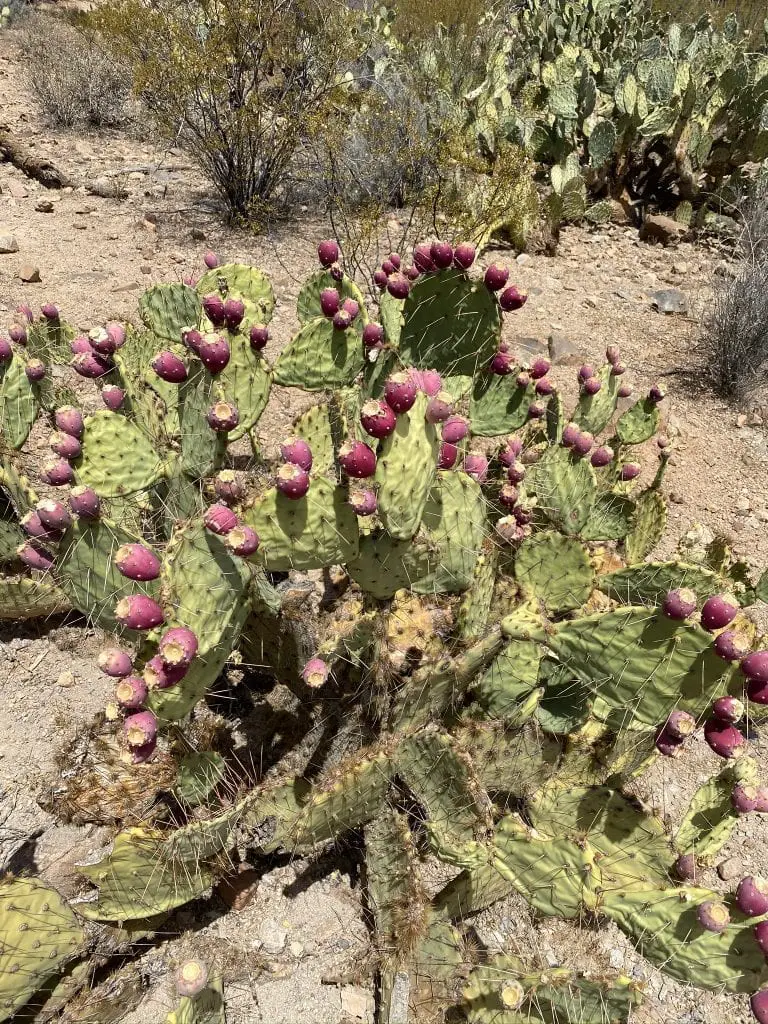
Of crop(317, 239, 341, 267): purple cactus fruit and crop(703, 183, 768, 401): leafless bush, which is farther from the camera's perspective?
crop(703, 183, 768, 401): leafless bush

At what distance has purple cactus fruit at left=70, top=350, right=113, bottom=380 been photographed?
6.33 feet

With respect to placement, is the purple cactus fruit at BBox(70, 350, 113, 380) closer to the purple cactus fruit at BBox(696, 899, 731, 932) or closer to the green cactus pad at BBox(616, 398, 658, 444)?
the purple cactus fruit at BBox(696, 899, 731, 932)

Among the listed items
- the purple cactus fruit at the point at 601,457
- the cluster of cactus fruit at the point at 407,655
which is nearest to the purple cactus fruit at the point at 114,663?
the cluster of cactus fruit at the point at 407,655

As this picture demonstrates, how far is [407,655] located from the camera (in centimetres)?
210

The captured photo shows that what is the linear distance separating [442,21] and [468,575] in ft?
34.1

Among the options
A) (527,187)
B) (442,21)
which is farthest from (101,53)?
(527,187)

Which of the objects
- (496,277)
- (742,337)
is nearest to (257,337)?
(496,277)

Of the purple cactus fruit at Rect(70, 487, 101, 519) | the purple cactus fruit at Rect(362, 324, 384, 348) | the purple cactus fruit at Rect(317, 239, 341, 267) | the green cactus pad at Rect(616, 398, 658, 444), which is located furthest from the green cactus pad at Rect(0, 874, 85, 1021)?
the green cactus pad at Rect(616, 398, 658, 444)

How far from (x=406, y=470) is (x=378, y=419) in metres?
0.13

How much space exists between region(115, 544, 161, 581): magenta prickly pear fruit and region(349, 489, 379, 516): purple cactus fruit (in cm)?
43

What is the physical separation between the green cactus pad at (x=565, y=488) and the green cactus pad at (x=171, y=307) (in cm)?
152

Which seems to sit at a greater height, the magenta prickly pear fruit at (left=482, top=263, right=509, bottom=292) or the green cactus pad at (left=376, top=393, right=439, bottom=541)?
the magenta prickly pear fruit at (left=482, top=263, right=509, bottom=292)

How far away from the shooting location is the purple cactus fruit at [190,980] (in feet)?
3.73

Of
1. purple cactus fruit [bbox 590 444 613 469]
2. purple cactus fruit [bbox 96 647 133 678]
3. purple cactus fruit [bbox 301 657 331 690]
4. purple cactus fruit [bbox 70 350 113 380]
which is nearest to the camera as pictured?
purple cactus fruit [bbox 96 647 133 678]
